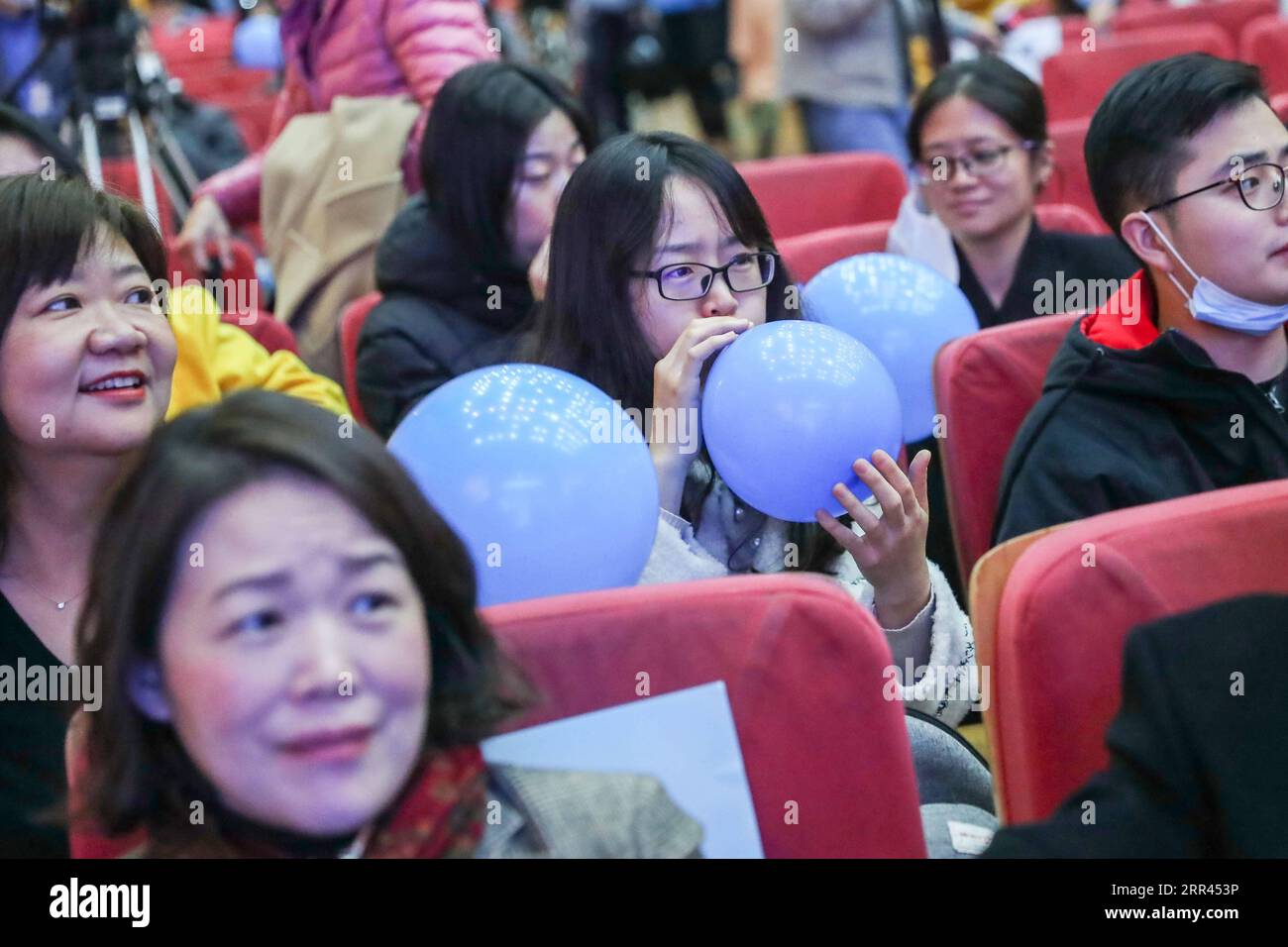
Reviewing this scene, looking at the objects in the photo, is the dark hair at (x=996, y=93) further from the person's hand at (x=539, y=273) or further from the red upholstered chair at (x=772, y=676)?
the red upholstered chair at (x=772, y=676)

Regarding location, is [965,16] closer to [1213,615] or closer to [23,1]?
[23,1]

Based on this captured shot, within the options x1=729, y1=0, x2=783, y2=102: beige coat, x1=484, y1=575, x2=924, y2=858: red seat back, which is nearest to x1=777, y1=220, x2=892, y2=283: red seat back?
x1=484, y1=575, x2=924, y2=858: red seat back

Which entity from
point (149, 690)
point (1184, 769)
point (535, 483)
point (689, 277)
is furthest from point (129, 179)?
point (1184, 769)

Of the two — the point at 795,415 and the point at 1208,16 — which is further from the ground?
the point at 1208,16

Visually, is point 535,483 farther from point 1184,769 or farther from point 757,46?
point 757,46

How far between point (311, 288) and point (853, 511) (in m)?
1.68

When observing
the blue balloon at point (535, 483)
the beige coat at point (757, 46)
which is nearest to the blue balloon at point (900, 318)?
the blue balloon at point (535, 483)

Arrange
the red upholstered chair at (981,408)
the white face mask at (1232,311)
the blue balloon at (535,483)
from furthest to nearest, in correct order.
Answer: the red upholstered chair at (981,408) → the white face mask at (1232,311) → the blue balloon at (535,483)

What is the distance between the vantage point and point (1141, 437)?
1921 mm

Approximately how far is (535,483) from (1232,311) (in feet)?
3.14

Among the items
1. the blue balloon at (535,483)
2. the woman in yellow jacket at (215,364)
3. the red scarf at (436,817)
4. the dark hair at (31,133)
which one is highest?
the dark hair at (31,133)

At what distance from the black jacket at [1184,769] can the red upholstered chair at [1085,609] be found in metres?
0.10

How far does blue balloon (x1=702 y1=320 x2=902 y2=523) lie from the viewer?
5.37ft

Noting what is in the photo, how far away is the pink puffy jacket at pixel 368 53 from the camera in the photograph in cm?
303
